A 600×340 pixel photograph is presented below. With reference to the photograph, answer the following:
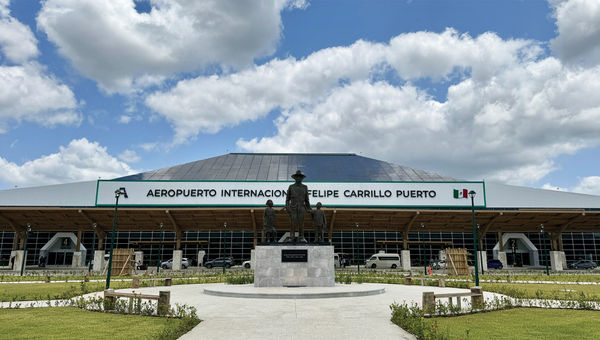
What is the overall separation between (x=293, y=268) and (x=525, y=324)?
10303 mm

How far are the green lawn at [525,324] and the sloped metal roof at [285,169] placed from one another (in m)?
40.6

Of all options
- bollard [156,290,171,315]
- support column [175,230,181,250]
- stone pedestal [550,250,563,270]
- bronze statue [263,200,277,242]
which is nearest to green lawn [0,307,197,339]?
bollard [156,290,171,315]

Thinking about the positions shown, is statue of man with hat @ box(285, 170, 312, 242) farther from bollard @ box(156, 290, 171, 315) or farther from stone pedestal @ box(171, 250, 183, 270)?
stone pedestal @ box(171, 250, 183, 270)

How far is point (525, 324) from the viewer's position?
10.5m

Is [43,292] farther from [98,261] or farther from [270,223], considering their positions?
[98,261]

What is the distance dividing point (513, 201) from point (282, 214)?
118ft

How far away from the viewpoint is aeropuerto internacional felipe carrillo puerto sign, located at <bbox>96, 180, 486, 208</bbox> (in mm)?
44062

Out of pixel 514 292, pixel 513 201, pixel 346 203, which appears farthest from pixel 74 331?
pixel 513 201

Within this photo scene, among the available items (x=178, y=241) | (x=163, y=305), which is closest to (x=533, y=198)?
(x=178, y=241)

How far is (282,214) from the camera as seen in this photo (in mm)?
42656

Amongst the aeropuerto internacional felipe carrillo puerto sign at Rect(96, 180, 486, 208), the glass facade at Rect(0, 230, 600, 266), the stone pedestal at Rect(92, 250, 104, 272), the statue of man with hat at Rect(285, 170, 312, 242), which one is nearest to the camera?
the statue of man with hat at Rect(285, 170, 312, 242)

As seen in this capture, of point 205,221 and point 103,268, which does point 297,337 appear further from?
point 103,268

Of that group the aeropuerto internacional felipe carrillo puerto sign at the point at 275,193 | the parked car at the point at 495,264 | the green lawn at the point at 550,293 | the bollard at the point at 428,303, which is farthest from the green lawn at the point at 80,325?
the parked car at the point at 495,264

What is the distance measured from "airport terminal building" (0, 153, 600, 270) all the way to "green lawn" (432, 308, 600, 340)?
26.2 metres
